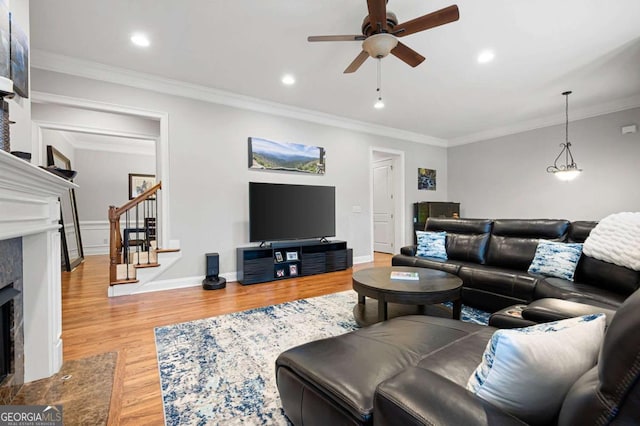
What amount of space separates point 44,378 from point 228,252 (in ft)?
8.15

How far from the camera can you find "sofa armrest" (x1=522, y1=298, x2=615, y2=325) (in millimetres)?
1411

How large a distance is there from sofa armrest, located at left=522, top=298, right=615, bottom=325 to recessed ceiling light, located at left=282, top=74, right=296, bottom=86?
3.44 m

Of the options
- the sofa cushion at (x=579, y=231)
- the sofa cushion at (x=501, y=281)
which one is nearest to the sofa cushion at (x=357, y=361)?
the sofa cushion at (x=501, y=281)

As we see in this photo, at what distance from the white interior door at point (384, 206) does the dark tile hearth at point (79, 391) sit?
5722 millimetres

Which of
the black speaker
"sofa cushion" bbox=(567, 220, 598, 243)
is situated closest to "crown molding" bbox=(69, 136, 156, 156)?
the black speaker

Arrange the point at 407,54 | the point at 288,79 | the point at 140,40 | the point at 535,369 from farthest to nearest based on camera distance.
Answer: the point at 288,79
the point at 140,40
the point at 407,54
the point at 535,369

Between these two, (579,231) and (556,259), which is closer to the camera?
(556,259)

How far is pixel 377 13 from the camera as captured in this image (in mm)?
2084

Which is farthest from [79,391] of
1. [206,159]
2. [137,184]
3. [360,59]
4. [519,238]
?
[137,184]

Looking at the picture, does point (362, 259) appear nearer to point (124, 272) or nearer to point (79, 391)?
point (124, 272)

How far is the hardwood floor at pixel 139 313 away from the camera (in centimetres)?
167

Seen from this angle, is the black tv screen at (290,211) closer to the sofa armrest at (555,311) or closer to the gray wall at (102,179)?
the sofa armrest at (555,311)

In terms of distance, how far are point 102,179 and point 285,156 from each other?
5.01m

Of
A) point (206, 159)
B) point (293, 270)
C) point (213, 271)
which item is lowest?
point (293, 270)
